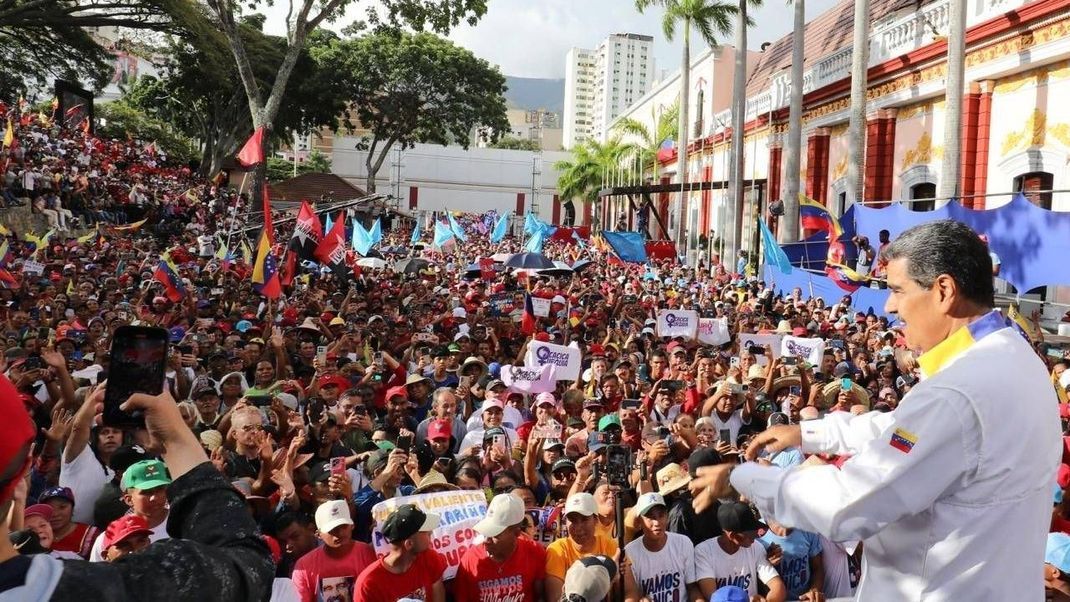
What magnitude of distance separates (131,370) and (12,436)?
0.56 metres

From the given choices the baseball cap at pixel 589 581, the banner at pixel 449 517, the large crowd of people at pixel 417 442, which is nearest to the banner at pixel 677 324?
the large crowd of people at pixel 417 442

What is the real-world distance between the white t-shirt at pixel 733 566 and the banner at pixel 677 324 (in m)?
7.89

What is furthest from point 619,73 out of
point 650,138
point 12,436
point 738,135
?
point 12,436

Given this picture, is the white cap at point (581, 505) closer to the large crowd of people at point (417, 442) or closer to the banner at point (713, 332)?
the large crowd of people at point (417, 442)

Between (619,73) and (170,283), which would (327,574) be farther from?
(619,73)

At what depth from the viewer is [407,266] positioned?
2147 cm

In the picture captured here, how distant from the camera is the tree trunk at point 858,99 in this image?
20.8 metres

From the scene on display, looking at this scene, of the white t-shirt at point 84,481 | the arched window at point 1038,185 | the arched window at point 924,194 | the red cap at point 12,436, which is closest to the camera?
the red cap at point 12,436

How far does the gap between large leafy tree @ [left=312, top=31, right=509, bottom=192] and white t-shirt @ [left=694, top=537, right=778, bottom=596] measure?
5034cm

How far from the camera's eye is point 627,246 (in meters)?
24.7

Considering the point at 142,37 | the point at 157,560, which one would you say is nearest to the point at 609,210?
the point at 142,37

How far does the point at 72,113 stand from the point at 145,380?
125ft

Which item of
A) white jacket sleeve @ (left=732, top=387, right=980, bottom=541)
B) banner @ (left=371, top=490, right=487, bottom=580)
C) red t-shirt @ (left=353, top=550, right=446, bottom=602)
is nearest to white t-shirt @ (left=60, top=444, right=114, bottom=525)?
banner @ (left=371, top=490, right=487, bottom=580)

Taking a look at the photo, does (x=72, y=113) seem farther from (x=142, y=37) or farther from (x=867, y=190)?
(x=867, y=190)
